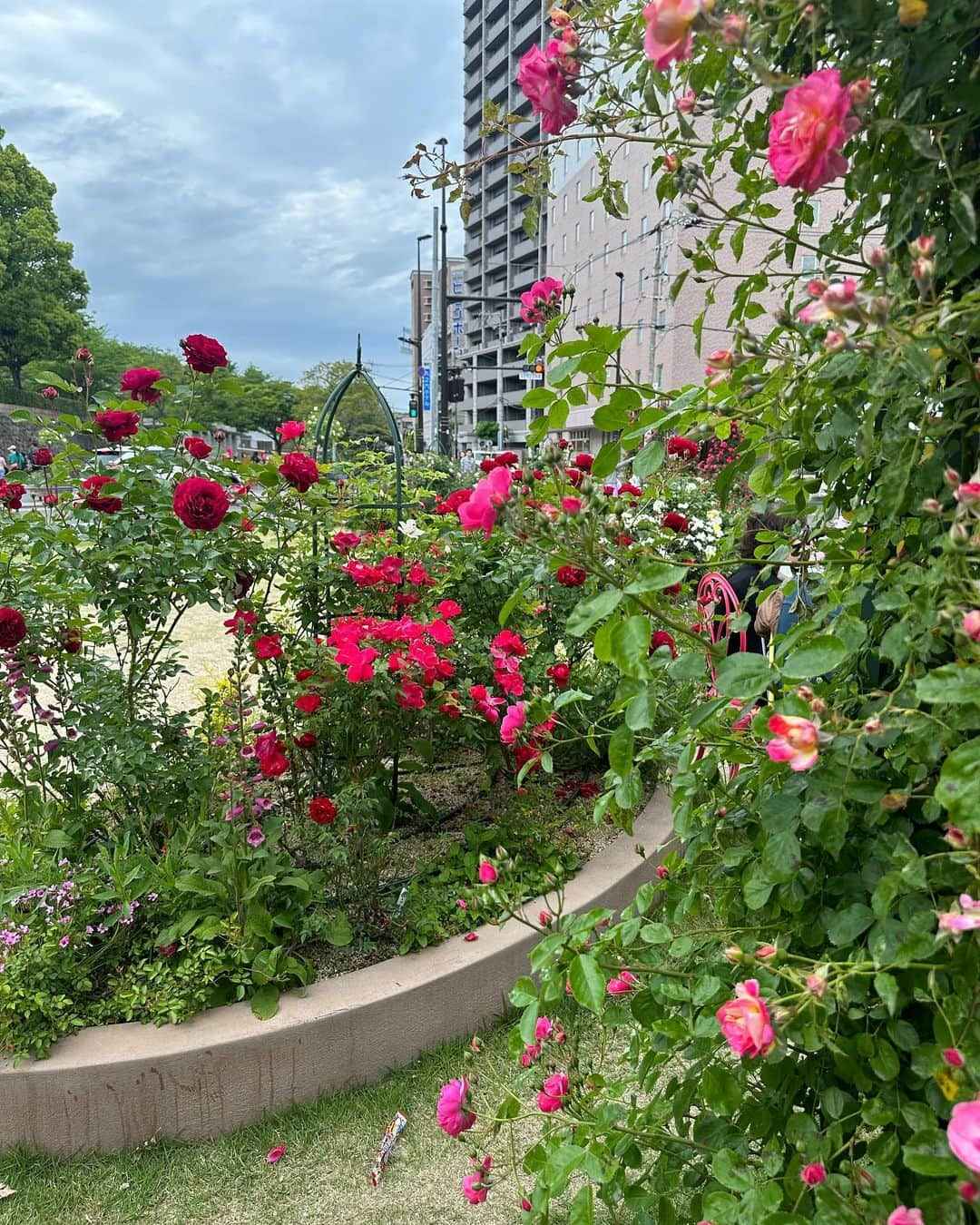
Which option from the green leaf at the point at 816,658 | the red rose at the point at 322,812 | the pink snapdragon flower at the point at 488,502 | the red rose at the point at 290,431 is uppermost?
the red rose at the point at 290,431

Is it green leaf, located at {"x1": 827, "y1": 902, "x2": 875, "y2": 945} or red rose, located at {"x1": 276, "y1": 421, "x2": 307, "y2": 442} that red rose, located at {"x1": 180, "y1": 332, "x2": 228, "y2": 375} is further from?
green leaf, located at {"x1": 827, "y1": 902, "x2": 875, "y2": 945}

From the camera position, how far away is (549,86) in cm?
111

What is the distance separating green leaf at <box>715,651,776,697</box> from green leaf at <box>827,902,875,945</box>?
0.28 metres

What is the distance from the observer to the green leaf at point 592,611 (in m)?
0.84

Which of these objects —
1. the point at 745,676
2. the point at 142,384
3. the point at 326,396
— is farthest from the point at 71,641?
the point at 326,396

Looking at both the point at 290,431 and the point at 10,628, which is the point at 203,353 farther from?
the point at 10,628

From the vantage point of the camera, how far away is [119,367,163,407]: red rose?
8.43ft

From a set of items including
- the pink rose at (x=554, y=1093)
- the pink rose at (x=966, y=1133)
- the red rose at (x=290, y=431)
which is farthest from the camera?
the red rose at (x=290, y=431)

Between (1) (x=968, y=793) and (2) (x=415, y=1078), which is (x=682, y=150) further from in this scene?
(2) (x=415, y=1078)

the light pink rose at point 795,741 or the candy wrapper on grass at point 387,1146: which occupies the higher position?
the light pink rose at point 795,741

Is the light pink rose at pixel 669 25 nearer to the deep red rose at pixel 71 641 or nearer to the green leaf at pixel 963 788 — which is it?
the green leaf at pixel 963 788

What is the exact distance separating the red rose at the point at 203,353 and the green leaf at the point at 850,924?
2.34 m

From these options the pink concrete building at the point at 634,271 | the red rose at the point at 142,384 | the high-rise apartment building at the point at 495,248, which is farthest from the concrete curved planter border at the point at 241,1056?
the high-rise apartment building at the point at 495,248

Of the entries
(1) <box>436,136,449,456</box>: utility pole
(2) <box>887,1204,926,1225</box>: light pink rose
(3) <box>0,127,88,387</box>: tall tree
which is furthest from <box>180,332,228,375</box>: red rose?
(3) <box>0,127,88,387</box>: tall tree
